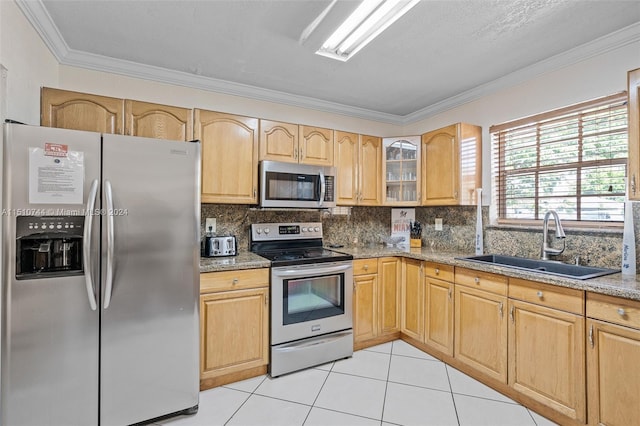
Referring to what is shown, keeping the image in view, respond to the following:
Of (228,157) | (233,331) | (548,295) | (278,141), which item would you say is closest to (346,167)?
(278,141)

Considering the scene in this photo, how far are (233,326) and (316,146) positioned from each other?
175cm

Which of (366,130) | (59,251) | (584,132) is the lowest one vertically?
(59,251)

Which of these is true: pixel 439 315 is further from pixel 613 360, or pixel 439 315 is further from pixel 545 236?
pixel 613 360


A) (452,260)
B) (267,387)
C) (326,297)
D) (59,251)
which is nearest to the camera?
(59,251)

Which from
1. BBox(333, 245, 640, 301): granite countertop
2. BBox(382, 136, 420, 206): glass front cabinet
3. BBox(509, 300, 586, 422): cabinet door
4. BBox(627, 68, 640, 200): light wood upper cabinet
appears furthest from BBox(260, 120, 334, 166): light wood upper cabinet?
BBox(627, 68, 640, 200): light wood upper cabinet

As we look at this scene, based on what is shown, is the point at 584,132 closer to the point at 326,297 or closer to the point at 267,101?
the point at 326,297

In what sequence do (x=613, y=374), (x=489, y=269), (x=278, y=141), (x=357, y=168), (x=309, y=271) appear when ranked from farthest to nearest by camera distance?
1. (x=357, y=168)
2. (x=278, y=141)
3. (x=309, y=271)
4. (x=489, y=269)
5. (x=613, y=374)

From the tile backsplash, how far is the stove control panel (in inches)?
2.6

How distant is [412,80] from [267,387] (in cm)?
279

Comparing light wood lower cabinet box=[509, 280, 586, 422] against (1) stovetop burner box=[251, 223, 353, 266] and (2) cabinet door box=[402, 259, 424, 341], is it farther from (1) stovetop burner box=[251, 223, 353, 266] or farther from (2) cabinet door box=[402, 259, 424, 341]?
(1) stovetop burner box=[251, 223, 353, 266]

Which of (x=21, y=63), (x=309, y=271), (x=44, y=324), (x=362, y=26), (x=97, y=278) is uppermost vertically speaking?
(x=362, y=26)

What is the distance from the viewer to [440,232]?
3.33 meters

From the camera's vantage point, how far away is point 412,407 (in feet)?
6.48

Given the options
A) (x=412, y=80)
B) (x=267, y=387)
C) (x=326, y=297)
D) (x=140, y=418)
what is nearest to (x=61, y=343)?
(x=140, y=418)
